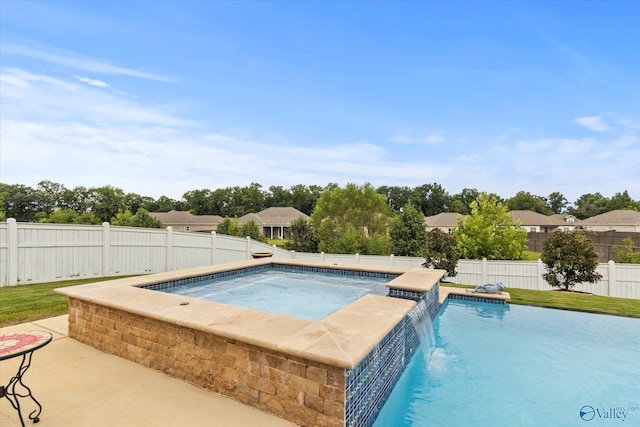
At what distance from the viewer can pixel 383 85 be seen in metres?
14.6

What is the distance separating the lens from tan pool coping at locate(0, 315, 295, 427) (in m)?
2.81

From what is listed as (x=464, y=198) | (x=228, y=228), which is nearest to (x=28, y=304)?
(x=228, y=228)

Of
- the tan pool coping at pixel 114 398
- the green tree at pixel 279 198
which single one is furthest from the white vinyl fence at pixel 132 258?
the green tree at pixel 279 198

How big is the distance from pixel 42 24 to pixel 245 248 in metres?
9.77

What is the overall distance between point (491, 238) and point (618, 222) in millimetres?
36198

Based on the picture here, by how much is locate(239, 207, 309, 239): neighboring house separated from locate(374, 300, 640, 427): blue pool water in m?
35.7

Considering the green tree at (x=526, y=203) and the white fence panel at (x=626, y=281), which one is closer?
the white fence panel at (x=626, y=281)

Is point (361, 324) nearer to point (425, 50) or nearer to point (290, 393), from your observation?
point (290, 393)

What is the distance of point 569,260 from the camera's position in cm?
993

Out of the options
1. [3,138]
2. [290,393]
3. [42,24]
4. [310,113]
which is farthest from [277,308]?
[3,138]

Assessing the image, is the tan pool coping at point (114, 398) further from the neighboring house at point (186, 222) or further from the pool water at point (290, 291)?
the neighboring house at point (186, 222)

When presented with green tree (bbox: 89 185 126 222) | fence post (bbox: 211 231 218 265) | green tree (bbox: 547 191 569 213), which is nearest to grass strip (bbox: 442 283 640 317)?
fence post (bbox: 211 231 218 265)

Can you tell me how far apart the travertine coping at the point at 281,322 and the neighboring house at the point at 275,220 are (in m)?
36.4

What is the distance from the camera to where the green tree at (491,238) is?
14555 millimetres
